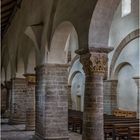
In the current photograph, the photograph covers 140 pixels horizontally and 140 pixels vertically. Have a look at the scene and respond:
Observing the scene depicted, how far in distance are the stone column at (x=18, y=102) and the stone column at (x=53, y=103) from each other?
22.0 feet

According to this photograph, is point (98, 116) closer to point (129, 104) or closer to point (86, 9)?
point (86, 9)

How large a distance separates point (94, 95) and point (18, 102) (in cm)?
1106

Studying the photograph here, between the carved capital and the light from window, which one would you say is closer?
the carved capital

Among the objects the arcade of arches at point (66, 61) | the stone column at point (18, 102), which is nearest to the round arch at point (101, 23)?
the arcade of arches at point (66, 61)

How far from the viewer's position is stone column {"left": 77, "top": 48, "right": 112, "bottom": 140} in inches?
249

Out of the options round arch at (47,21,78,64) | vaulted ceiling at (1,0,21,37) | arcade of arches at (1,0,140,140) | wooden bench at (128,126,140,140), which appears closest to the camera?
arcade of arches at (1,0,140,140)

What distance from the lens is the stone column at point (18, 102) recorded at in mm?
16656

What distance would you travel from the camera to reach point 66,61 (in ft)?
33.7

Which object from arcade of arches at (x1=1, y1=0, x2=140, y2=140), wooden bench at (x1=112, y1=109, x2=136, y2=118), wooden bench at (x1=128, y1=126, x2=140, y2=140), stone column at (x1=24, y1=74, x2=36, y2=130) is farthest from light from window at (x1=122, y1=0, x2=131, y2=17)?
wooden bench at (x1=128, y1=126, x2=140, y2=140)

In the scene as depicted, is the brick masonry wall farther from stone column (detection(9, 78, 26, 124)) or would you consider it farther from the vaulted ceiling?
the vaulted ceiling

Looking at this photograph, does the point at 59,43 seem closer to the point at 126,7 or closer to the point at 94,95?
the point at 94,95

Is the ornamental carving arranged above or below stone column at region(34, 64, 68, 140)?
above

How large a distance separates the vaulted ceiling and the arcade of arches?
8cm

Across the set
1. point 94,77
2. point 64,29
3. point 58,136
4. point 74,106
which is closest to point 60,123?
point 58,136
